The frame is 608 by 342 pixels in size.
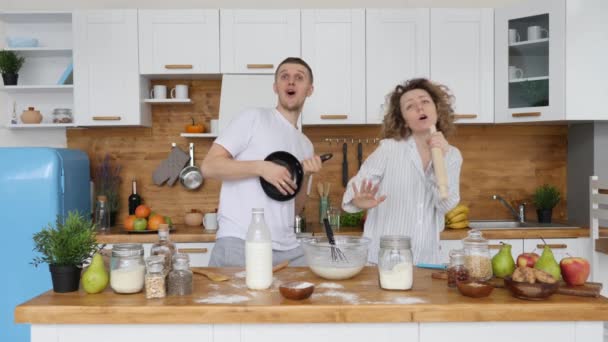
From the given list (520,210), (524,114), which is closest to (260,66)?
(524,114)

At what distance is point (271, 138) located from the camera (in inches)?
92.1

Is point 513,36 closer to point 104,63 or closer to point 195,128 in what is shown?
point 195,128

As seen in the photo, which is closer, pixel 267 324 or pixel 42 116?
pixel 267 324

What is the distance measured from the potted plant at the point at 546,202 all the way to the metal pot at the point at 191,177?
7.97 ft

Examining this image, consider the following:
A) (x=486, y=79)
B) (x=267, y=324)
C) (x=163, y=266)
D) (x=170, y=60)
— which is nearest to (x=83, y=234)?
(x=163, y=266)

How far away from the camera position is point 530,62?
3.61 m

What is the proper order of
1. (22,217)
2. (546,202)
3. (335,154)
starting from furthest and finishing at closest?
(335,154), (546,202), (22,217)

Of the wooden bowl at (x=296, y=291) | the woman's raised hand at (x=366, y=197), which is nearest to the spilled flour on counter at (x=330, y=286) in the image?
the wooden bowl at (x=296, y=291)

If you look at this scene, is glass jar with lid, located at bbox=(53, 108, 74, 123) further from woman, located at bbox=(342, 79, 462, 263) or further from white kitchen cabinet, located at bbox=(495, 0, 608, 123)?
white kitchen cabinet, located at bbox=(495, 0, 608, 123)

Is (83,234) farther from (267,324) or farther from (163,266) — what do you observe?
(267,324)

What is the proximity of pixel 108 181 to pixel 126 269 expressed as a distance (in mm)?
2470

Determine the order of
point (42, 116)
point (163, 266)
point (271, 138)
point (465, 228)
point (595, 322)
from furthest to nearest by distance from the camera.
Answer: point (42, 116), point (465, 228), point (271, 138), point (163, 266), point (595, 322)

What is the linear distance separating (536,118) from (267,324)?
274cm

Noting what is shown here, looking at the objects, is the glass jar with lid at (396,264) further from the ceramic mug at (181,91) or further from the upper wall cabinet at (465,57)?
the ceramic mug at (181,91)
